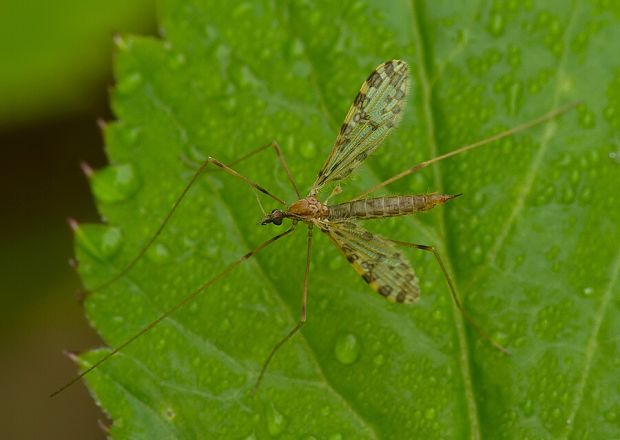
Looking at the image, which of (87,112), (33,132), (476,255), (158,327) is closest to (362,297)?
(476,255)

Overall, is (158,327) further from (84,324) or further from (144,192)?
(84,324)

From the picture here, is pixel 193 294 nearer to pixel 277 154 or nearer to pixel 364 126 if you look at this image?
pixel 277 154

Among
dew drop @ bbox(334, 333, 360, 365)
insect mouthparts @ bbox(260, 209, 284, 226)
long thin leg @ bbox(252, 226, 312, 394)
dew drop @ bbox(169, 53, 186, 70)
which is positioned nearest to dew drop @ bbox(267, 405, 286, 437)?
long thin leg @ bbox(252, 226, 312, 394)

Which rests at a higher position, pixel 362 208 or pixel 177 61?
pixel 177 61

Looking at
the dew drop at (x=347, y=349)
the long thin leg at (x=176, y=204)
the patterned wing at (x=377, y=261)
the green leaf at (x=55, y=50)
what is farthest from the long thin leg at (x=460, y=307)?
the green leaf at (x=55, y=50)

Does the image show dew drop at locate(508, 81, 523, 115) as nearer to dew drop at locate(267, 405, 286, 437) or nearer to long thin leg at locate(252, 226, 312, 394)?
long thin leg at locate(252, 226, 312, 394)

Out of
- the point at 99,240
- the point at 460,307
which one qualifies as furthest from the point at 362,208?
the point at 99,240
